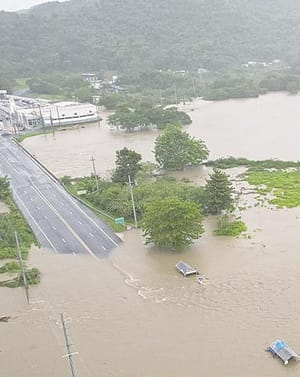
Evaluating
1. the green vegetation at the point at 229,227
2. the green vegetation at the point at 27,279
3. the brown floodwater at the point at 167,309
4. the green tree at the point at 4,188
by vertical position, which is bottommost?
the brown floodwater at the point at 167,309

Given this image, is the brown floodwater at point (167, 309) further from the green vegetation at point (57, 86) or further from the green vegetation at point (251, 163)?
the green vegetation at point (57, 86)

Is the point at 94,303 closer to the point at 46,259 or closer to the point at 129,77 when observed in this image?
the point at 46,259

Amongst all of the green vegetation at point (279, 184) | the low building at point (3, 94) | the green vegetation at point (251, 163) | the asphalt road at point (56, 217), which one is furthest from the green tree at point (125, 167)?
the low building at point (3, 94)

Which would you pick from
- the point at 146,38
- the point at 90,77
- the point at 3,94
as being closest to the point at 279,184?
the point at 3,94

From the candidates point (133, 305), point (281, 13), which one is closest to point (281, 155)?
point (133, 305)

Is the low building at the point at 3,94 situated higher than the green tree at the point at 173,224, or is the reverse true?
the low building at the point at 3,94

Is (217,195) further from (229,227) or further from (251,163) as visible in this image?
(251,163)

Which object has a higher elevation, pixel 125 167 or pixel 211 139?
pixel 125 167
